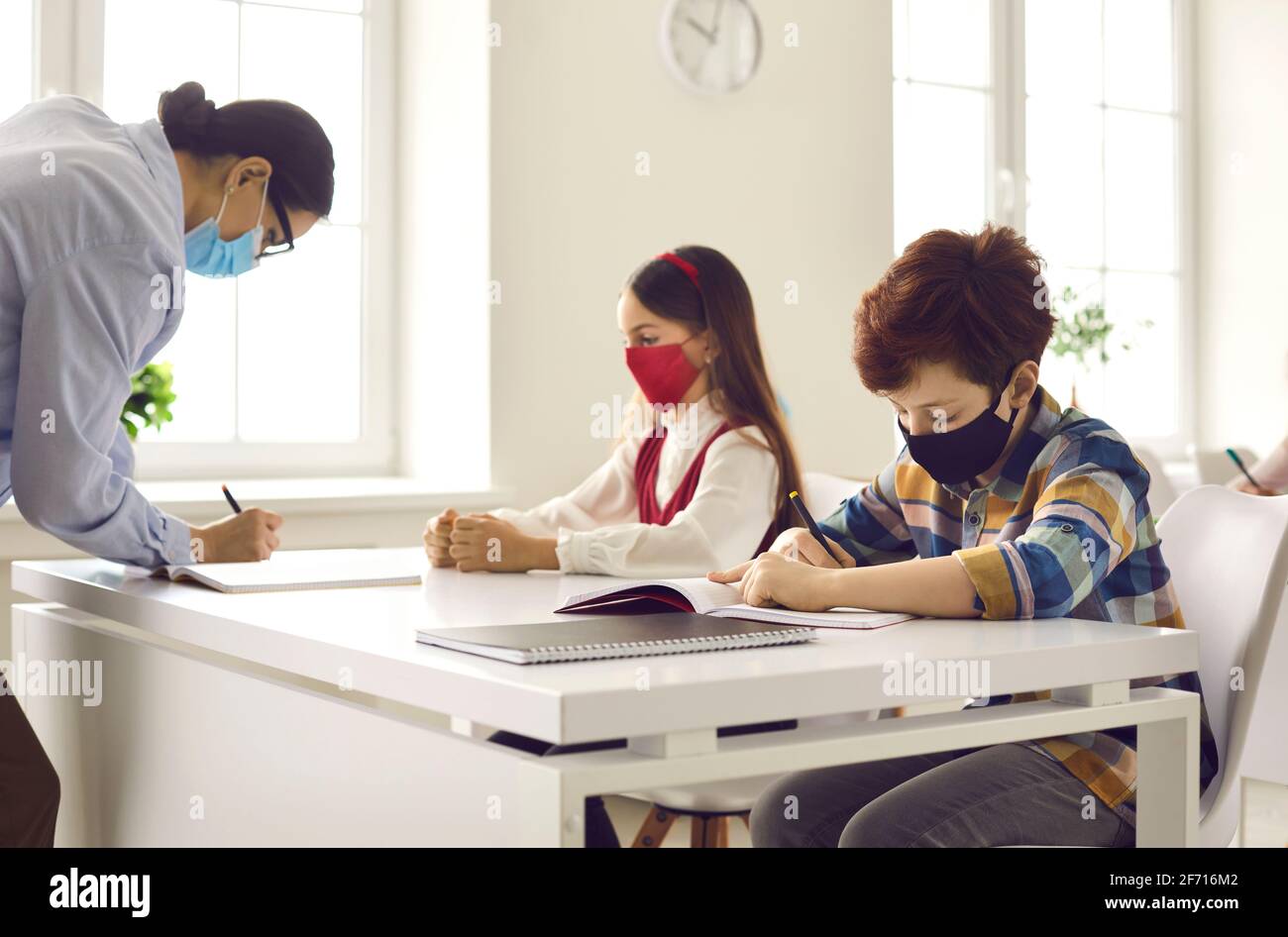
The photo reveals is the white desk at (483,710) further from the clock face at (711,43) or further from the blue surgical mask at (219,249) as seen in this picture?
the clock face at (711,43)

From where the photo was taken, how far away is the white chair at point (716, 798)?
1.73 m

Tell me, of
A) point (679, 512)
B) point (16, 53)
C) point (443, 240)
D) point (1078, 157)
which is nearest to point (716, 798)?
point (679, 512)

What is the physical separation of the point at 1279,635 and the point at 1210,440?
2997 mm

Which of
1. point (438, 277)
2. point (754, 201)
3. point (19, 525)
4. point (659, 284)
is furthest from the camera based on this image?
point (754, 201)

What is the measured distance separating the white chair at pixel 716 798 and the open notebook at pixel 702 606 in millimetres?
404

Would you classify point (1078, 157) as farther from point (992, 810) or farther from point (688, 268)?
point (992, 810)

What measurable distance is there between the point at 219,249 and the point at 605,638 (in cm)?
97

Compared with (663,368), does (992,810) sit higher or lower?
lower

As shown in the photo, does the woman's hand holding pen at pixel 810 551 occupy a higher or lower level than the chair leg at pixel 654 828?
higher

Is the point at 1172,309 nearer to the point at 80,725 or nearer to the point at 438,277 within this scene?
the point at 438,277

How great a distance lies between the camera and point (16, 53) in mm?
2674

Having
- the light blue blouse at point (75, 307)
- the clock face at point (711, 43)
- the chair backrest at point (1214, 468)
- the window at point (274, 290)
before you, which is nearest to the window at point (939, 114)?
the clock face at point (711, 43)

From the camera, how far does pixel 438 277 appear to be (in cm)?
305
